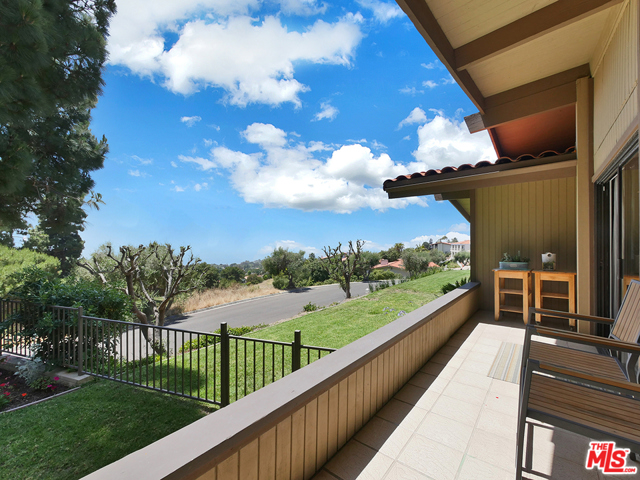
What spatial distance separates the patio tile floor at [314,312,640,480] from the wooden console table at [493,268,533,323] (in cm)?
208

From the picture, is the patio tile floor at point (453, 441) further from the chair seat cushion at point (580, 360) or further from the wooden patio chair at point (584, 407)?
the chair seat cushion at point (580, 360)

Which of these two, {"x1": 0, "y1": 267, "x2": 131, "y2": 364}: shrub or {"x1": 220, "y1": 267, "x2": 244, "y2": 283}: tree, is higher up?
{"x1": 0, "y1": 267, "x2": 131, "y2": 364}: shrub

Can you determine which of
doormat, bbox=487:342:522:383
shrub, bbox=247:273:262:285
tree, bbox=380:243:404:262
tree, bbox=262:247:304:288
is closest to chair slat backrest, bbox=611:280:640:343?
doormat, bbox=487:342:522:383

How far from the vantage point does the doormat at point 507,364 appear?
2.41 m

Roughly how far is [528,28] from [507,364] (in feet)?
9.32

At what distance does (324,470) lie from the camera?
1420 millimetres

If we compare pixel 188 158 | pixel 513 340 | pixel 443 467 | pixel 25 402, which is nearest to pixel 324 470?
pixel 443 467

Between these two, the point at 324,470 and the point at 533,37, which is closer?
the point at 324,470

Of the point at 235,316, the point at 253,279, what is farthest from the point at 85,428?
the point at 253,279

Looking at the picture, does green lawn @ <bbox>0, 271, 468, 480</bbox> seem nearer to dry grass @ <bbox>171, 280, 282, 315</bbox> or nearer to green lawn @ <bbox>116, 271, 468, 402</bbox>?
green lawn @ <bbox>116, 271, 468, 402</bbox>

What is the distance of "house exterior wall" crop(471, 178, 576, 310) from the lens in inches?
161

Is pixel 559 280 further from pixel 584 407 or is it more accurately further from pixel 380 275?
pixel 380 275

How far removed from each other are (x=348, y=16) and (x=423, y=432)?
8.20 meters

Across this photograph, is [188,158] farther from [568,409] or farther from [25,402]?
[568,409]
